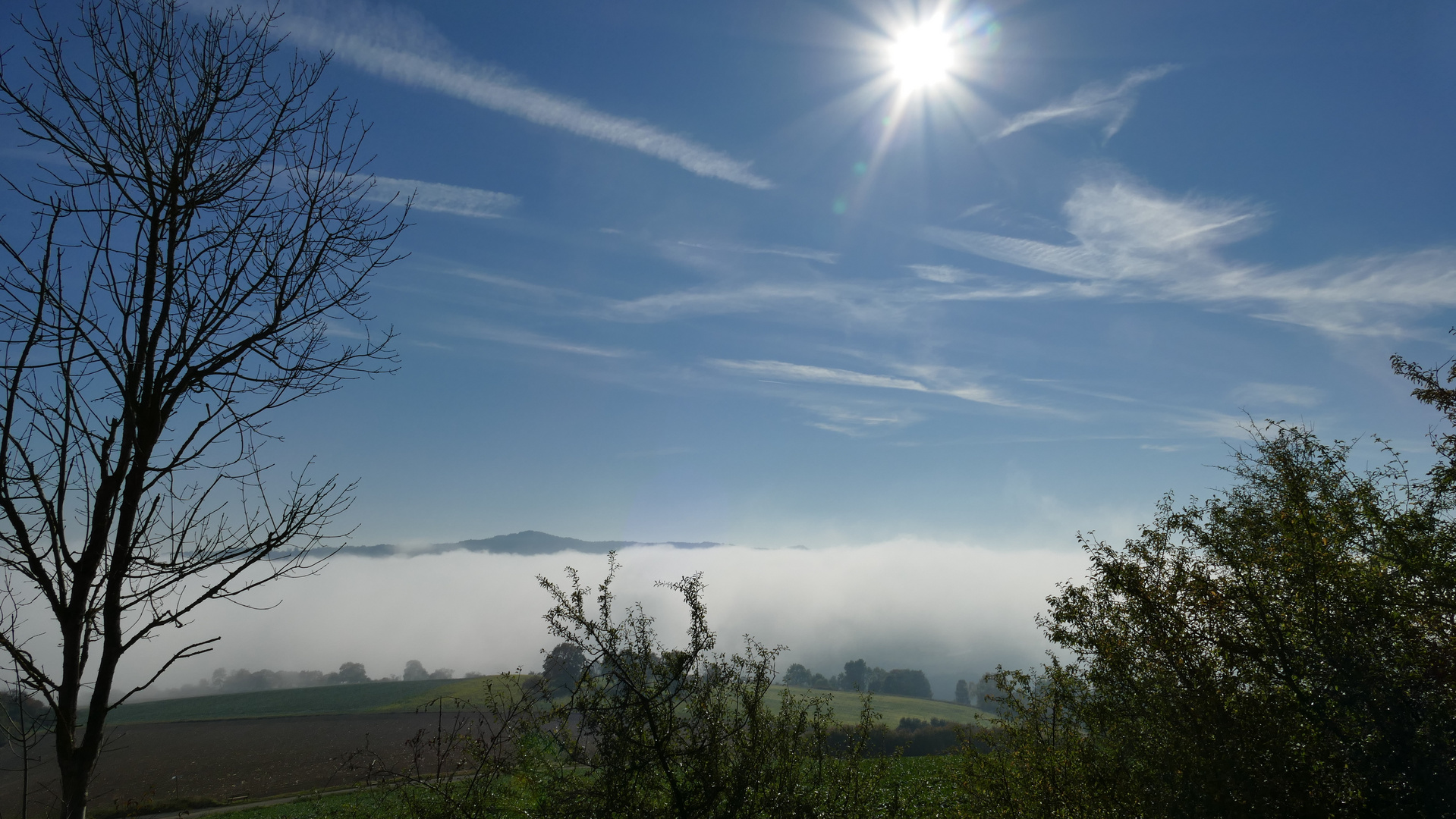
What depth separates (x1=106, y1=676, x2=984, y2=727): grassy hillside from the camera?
274 ft

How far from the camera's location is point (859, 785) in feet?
23.8

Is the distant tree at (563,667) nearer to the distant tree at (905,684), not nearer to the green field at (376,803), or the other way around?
the green field at (376,803)

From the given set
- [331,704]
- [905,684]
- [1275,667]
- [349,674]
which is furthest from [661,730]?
[349,674]

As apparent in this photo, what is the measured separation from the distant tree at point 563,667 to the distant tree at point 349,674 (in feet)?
621

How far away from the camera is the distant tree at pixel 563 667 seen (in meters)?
5.83

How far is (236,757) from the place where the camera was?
180ft

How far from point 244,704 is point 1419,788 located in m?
119

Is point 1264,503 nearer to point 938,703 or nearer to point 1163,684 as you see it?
point 1163,684

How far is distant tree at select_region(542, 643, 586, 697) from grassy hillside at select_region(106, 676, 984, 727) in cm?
7510

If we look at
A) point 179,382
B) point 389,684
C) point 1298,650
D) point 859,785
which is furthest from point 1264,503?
point 389,684

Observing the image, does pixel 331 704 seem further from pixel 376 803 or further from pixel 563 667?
pixel 563 667

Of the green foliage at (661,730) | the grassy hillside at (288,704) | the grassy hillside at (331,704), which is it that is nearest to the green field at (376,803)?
the green foliage at (661,730)

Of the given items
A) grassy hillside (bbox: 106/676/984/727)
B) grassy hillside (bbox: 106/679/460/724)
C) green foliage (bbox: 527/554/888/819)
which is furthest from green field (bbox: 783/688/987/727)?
green foliage (bbox: 527/554/888/819)

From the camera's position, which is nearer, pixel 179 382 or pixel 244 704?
pixel 179 382
